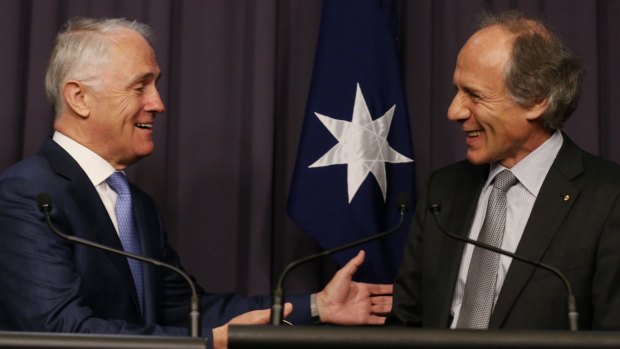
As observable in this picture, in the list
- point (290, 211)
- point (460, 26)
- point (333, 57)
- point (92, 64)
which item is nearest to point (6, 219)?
point (92, 64)

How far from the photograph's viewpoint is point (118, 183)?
10.9ft

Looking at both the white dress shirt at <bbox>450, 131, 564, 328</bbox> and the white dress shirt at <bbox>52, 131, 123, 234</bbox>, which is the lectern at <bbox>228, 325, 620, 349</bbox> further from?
the white dress shirt at <bbox>52, 131, 123, 234</bbox>

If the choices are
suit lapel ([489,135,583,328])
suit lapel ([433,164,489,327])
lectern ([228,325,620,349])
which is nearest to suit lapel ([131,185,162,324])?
suit lapel ([433,164,489,327])

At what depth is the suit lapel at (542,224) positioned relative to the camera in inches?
115

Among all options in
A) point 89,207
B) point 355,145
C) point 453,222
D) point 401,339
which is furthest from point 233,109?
point 401,339

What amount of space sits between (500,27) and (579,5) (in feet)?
3.60

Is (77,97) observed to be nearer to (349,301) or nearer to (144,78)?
(144,78)

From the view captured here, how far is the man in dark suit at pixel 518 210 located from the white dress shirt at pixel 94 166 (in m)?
0.95

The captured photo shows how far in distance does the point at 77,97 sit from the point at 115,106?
12cm

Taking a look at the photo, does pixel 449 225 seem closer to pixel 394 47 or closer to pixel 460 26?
pixel 394 47

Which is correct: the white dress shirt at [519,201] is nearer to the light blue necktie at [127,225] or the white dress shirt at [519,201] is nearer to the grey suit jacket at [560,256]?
the grey suit jacket at [560,256]

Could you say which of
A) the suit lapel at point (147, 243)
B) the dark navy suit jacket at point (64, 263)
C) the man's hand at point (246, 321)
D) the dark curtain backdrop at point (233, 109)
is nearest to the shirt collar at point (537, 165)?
the man's hand at point (246, 321)

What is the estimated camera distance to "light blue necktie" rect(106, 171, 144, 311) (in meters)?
3.24

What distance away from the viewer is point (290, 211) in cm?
374
